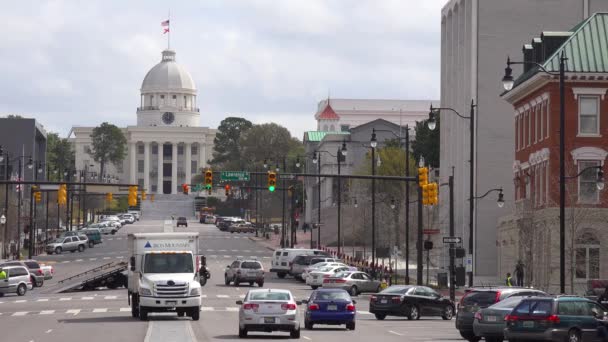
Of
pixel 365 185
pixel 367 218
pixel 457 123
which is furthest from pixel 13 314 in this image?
pixel 365 185

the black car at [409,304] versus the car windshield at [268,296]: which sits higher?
the car windshield at [268,296]

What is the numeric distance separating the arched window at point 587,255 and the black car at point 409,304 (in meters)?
16.9

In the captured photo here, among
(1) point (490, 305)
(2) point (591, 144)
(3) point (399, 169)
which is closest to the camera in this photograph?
(1) point (490, 305)

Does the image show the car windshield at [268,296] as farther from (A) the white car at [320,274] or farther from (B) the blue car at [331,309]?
(A) the white car at [320,274]

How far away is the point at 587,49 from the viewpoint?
72625 mm

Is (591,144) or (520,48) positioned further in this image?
(520,48)

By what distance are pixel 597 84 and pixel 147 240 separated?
29.7 meters

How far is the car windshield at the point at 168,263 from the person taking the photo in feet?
160

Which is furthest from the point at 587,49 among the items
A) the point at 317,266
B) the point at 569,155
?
the point at 317,266

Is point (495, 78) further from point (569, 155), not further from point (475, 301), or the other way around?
point (475, 301)

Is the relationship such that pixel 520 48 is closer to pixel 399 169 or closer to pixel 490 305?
pixel 399 169

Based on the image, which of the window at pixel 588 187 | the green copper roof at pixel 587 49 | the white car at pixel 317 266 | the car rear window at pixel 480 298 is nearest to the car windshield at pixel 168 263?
the car rear window at pixel 480 298

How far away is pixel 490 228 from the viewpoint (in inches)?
3595

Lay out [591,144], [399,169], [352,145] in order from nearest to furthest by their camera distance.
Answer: [591,144] → [399,169] → [352,145]
